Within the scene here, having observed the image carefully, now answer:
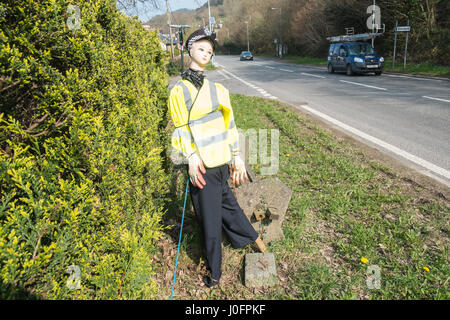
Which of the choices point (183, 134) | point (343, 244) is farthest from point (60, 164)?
point (343, 244)

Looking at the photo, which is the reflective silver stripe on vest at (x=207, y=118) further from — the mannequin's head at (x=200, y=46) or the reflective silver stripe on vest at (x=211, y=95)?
the mannequin's head at (x=200, y=46)

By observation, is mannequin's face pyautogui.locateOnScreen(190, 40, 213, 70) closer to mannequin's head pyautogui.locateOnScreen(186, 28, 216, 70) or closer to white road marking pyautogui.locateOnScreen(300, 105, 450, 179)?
mannequin's head pyautogui.locateOnScreen(186, 28, 216, 70)

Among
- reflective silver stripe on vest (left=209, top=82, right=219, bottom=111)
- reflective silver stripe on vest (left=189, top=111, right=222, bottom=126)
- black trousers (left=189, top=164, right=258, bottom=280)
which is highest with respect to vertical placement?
reflective silver stripe on vest (left=209, top=82, right=219, bottom=111)

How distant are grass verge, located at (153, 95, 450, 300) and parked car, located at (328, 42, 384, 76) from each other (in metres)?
15.2

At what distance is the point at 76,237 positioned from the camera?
5.49 feet

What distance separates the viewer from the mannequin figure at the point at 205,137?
2062 mm

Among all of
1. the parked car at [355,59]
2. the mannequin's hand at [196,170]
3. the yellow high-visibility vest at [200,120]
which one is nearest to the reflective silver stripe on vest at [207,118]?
the yellow high-visibility vest at [200,120]

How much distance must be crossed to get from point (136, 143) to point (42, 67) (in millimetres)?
1188

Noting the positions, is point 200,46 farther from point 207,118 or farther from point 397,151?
point 397,151

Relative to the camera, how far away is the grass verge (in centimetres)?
235

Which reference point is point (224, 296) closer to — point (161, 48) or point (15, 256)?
point (15, 256)

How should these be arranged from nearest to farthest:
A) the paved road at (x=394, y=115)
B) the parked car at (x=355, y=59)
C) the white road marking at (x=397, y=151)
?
the white road marking at (x=397, y=151), the paved road at (x=394, y=115), the parked car at (x=355, y=59)

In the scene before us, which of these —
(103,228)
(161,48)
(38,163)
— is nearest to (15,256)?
(38,163)

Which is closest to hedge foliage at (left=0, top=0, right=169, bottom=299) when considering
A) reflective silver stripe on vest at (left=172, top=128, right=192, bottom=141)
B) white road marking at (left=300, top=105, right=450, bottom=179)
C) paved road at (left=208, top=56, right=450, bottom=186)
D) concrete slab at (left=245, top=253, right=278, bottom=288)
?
reflective silver stripe on vest at (left=172, top=128, right=192, bottom=141)
